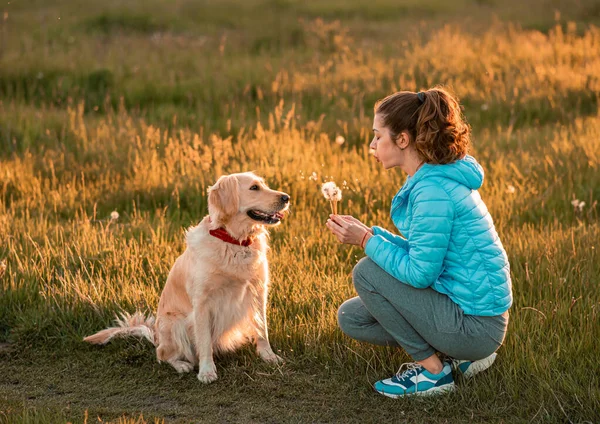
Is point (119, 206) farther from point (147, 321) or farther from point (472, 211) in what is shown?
point (472, 211)

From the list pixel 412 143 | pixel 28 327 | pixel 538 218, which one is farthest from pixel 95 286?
pixel 538 218

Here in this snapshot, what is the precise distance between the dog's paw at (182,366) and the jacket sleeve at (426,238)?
153cm

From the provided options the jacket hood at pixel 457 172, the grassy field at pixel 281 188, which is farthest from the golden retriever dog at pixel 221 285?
the jacket hood at pixel 457 172

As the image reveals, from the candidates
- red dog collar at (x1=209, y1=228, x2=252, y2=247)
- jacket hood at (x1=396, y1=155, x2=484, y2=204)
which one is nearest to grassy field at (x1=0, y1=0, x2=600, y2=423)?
red dog collar at (x1=209, y1=228, x2=252, y2=247)

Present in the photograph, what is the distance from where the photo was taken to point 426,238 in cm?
354

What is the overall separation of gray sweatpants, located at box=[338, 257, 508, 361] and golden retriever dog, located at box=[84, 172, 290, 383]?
784 mm

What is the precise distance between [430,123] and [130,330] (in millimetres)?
2342

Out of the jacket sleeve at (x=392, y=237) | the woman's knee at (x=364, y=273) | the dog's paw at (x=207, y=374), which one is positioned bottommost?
the dog's paw at (x=207, y=374)

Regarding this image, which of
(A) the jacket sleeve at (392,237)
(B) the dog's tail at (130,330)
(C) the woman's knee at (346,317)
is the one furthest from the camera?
(B) the dog's tail at (130,330)

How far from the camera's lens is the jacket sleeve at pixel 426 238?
3.52 metres

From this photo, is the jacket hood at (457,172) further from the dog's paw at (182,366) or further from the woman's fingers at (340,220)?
the dog's paw at (182,366)

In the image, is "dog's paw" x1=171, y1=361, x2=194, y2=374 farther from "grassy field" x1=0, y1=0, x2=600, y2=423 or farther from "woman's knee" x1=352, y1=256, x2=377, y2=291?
"woman's knee" x1=352, y1=256, x2=377, y2=291

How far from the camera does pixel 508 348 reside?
13.4 ft

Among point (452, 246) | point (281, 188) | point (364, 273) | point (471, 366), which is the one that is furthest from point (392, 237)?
point (281, 188)
